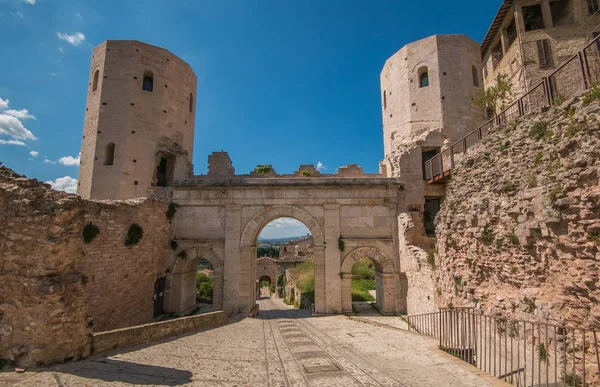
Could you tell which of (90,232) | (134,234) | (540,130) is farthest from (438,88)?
(90,232)

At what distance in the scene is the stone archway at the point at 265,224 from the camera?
13.8 metres

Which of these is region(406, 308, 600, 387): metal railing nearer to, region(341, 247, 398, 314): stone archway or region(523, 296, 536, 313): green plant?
region(523, 296, 536, 313): green plant

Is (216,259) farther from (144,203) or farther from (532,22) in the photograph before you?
(532,22)

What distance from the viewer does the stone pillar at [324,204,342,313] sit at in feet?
44.4

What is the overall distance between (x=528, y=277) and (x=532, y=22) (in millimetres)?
20279

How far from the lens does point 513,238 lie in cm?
620

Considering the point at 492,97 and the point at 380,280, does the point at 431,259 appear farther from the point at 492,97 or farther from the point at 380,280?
the point at 492,97

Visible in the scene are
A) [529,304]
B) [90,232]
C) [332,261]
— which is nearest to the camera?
[529,304]

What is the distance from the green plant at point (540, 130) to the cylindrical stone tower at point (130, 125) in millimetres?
14942

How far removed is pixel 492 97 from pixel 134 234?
17.9m

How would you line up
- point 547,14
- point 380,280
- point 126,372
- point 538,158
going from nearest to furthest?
point 126,372 → point 538,158 → point 380,280 → point 547,14

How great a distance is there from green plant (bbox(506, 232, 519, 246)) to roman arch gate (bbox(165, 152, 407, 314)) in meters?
7.70

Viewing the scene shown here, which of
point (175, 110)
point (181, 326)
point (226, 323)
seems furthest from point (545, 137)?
point (175, 110)

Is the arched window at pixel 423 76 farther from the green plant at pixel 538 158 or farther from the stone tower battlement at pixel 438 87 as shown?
the green plant at pixel 538 158
